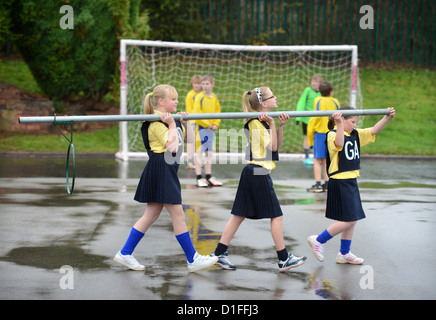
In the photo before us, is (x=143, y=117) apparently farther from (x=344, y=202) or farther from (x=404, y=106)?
(x=404, y=106)

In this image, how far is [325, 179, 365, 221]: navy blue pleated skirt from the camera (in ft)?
21.4

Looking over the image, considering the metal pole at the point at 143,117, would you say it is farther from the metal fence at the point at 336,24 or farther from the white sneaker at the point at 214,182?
the metal fence at the point at 336,24

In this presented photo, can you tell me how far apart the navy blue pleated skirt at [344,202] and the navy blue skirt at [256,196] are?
0.61 meters

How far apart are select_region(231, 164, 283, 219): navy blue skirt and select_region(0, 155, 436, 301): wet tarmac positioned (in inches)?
19.7

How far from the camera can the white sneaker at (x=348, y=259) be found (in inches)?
255

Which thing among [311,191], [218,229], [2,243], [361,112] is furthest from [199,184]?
[361,112]

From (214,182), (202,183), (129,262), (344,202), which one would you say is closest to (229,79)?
(214,182)

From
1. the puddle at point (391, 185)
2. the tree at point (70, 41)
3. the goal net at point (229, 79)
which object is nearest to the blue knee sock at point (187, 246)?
the puddle at point (391, 185)

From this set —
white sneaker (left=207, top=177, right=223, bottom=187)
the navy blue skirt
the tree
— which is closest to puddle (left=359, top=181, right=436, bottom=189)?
white sneaker (left=207, top=177, right=223, bottom=187)

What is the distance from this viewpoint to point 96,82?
53.9 feet

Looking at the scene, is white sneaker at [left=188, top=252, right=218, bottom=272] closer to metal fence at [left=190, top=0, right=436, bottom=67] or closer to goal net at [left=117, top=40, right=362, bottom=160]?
goal net at [left=117, top=40, right=362, bottom=160]

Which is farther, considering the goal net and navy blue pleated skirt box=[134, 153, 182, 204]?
the goal net

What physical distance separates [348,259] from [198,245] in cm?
155

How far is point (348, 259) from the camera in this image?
21.4 ft
